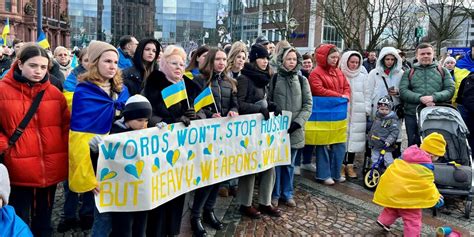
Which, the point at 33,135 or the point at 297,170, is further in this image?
the point at 297,170

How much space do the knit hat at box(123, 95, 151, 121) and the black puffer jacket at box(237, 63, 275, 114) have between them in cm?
170

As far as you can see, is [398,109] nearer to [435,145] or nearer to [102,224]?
[435,145]

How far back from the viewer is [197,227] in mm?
4812

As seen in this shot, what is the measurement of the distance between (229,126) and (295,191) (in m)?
2.19

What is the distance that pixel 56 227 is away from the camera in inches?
196

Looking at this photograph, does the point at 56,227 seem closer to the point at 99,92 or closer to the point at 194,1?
the point at 99,92

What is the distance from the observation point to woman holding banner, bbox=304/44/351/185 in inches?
264

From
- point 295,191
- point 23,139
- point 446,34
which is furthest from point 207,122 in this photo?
point 446,34

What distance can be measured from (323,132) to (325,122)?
158 millimetres

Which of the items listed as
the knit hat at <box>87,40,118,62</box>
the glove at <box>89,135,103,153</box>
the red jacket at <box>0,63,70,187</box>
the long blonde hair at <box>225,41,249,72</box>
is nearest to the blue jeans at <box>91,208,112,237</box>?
the red jacket at <box>0,63,70,187</box>

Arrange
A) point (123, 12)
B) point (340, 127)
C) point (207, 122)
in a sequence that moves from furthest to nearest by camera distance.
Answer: point (123, 12), point (340, 127), point (207, 122)

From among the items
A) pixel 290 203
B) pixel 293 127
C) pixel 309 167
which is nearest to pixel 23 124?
pixel 293 127

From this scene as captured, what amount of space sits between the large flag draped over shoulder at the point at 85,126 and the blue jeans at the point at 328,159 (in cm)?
390

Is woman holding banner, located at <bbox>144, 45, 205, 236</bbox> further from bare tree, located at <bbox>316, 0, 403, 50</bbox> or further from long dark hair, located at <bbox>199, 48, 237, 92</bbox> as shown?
bare tree, located at <bbox>316, 0, 403, 50</bbox>
